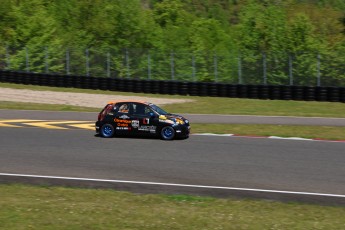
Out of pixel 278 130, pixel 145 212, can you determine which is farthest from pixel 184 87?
pixel 145 212

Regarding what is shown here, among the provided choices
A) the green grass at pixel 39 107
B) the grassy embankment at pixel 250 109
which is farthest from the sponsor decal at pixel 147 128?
the green grass at pixel 39 107

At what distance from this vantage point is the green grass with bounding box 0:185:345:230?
391 inches

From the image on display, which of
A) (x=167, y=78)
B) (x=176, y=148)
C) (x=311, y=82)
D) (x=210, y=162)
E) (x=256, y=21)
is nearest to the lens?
(x=210, y=162)

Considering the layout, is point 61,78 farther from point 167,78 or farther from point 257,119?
point 257,119

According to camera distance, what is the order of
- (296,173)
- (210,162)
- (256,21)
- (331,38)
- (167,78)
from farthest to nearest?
(331,38)
(256,21)
(167,78)
(210,162)
(296,173)

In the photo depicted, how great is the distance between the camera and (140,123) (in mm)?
20484

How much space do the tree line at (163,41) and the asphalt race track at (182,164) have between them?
50.6 ft

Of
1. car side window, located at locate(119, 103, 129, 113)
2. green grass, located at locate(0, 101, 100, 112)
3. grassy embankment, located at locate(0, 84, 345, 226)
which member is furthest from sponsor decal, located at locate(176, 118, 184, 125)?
green grass, located at locate(0, 101, 100, 112)

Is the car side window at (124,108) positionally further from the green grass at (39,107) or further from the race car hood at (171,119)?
the green grass at (39,107)

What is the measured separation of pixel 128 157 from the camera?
1666cm

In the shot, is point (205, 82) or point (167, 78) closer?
point (205, 82)

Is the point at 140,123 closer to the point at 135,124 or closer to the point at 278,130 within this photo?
the point at 135,124

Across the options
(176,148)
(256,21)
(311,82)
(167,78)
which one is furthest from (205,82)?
(256,21)

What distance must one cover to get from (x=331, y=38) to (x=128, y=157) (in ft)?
242
